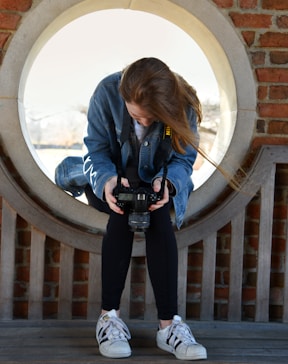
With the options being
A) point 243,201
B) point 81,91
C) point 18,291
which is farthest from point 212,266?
point 81,91

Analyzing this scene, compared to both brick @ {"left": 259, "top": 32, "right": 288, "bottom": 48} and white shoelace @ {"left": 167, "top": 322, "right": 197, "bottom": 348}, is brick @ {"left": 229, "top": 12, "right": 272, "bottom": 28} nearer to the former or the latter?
A: brick @ {"left": 259, "top": 32, "right": 288, "bottom": 48}

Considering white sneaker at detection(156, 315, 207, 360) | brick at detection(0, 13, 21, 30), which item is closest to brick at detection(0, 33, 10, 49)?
brick at detection(0, 13, 21, 30)

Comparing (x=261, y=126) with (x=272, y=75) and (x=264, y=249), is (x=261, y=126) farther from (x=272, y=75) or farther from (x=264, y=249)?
(x=264, y=249)

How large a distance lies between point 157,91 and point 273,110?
906 millimetres

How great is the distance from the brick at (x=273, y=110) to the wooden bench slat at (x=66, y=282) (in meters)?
1.11

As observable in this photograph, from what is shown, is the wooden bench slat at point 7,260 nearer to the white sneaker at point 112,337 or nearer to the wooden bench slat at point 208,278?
the white sneaker at point 112,337

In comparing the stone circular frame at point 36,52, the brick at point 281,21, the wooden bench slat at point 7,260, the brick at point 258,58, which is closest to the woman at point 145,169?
the stone circular frame at point 36,52

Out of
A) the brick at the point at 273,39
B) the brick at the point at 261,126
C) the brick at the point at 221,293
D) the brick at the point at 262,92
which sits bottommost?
the brick at the point at 221,293

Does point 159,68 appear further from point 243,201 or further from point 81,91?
point 81,91

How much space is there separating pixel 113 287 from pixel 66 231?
0.48 m

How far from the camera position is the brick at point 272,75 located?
9.05 ft

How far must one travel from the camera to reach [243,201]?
2.69 metres

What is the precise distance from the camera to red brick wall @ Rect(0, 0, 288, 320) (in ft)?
9.00

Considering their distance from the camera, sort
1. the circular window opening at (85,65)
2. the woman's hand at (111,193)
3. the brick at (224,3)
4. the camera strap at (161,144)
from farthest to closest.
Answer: the circular window opening at (85,65), the brick at (224,3), the camera strap at (161,144), the woman's hand at (111,193)
